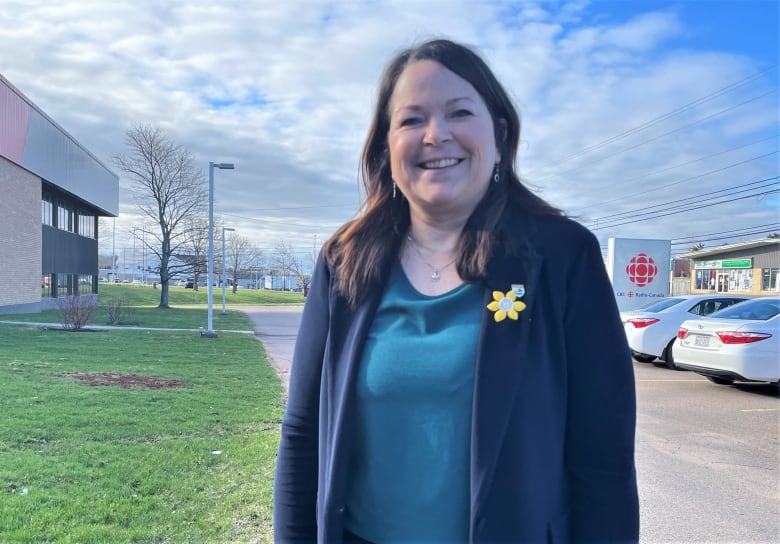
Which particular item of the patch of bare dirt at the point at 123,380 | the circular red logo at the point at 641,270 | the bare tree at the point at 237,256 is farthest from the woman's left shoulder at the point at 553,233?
the bare tree at the point at 237,256

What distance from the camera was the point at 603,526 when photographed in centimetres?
130

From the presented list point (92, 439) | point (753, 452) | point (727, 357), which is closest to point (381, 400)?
point (92, 439)

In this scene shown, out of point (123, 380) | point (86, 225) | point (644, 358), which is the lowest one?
point (644, 358)

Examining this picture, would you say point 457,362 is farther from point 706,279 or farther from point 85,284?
point 706,279

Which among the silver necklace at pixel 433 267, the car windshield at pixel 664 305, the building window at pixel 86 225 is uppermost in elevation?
the building window at pixel 86 225

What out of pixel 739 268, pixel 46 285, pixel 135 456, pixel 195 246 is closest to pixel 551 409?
pixel 135 456

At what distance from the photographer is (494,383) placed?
1282mm

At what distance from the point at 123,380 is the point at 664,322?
10.1 metres

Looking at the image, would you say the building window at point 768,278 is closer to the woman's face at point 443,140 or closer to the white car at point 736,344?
the white car at point 736,344

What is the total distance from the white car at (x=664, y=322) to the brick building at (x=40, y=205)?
24.3 metres

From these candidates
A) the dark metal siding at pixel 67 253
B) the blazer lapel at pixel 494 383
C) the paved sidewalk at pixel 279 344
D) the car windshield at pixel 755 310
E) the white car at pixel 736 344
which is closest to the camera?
the blazer lapel at pixel 494 383

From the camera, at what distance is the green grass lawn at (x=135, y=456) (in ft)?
11.3

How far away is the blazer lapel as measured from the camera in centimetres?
127

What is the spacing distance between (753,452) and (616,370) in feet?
18.0
